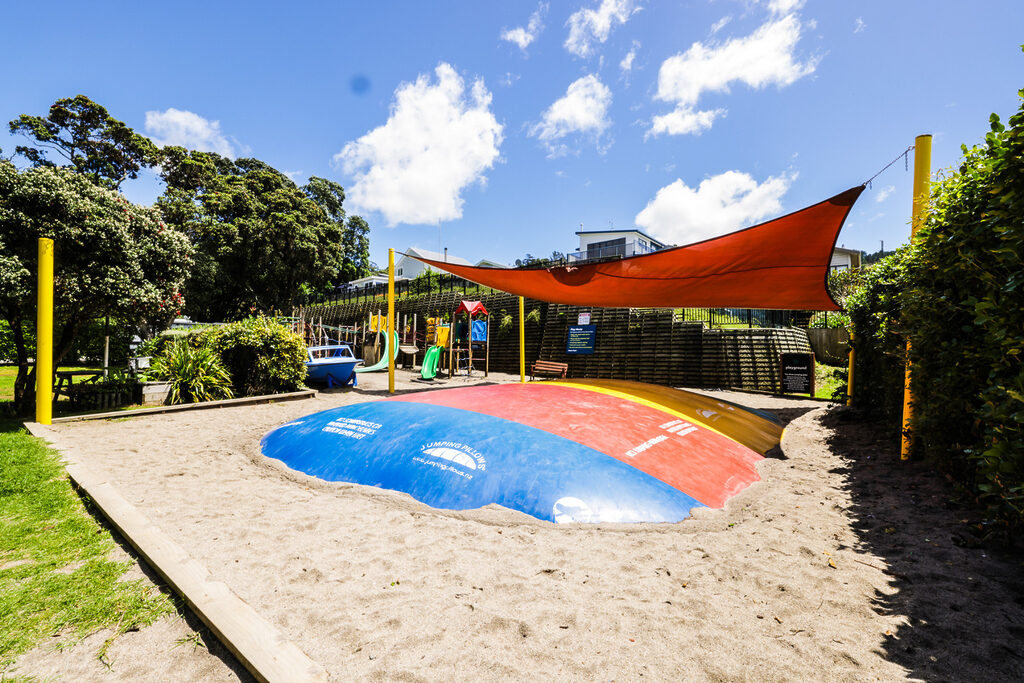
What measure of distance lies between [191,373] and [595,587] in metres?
9.27

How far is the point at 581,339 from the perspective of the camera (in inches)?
558

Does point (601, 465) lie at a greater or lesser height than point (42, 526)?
greater

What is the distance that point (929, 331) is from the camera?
352 cm

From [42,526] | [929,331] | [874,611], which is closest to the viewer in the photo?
[874,611]

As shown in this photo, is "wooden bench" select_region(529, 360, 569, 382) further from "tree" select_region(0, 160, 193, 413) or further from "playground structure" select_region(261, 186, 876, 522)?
"tree" select_region(0, 160, 193, 413)

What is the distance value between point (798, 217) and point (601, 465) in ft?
11.8

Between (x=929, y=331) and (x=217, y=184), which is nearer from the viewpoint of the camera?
(x=929, y=331)

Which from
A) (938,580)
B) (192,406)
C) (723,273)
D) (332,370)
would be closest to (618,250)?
(332,370)

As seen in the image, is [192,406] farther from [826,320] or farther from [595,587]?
[826,320]

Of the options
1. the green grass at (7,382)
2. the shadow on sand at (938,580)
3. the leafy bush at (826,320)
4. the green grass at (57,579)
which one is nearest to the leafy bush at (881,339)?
the shadow on sand at (938,580)

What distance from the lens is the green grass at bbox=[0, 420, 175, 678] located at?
189 cm

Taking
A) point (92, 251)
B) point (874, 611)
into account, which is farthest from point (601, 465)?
point (92, 251)

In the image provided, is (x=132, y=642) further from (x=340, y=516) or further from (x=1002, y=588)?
(x=1002, y=588)

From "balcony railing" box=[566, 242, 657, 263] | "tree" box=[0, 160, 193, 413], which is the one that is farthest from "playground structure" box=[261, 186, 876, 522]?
"balcony railing" box=[566, 242, 657, 263]
